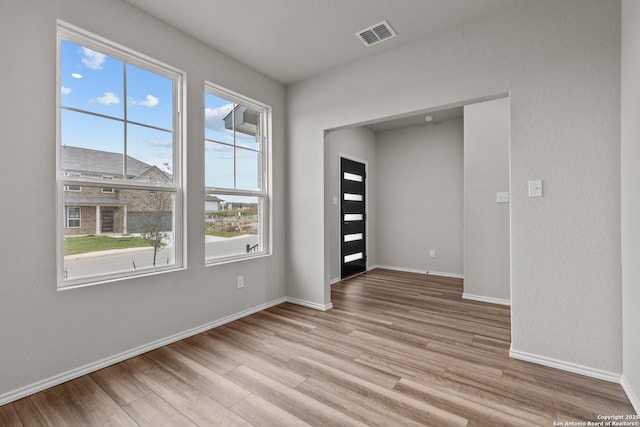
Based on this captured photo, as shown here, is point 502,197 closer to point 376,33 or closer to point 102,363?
point 376,33

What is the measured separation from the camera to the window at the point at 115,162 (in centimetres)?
217

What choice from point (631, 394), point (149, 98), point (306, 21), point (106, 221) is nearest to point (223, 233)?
point (106, 221)

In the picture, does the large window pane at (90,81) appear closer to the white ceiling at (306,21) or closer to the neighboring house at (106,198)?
the neighboring house at (106,198)

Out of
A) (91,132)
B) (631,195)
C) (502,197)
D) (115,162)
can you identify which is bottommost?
(631,195)

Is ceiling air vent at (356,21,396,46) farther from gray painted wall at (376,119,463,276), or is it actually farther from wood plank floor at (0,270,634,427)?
gray painted wall at (376,119,463,276)

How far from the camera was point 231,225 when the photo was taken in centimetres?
332

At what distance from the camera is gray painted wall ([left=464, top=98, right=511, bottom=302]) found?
3.80 m

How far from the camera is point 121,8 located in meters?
2.36

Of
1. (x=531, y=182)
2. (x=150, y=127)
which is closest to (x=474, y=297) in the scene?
(x=531, y=182)

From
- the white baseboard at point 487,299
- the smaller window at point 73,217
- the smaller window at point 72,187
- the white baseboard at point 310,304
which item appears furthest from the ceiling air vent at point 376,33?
the white baseboard at point 487,299

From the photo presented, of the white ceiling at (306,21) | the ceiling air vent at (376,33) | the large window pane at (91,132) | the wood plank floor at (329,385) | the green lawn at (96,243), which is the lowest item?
the wood plank floor at (329,385)

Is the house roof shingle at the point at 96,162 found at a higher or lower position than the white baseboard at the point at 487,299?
higher

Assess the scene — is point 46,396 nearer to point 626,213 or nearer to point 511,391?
point 511,391

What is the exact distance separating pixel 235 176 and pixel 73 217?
4.87ft
